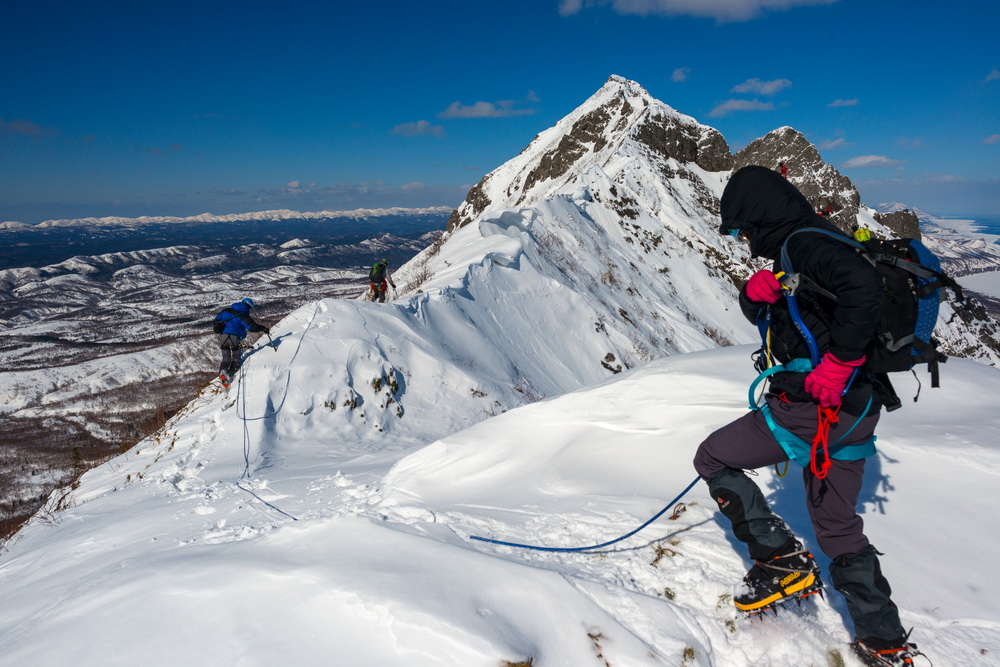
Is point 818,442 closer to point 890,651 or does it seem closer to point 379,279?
point 890,651

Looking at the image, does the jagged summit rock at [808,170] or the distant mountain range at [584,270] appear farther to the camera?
the jagged summit rock at [808,170]

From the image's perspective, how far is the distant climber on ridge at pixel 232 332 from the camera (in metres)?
10.6

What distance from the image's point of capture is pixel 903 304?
92.3 inches

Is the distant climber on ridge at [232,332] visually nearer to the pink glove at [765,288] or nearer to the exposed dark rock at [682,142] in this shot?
the pink glove at [765,288]

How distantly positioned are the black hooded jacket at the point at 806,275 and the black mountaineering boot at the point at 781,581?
884mm

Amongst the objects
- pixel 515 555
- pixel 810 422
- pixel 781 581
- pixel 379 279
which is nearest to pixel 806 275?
pixel 810 422

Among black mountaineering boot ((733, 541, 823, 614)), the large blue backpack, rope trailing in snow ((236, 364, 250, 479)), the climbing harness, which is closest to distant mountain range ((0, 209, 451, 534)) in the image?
rope trailing in snow ((236, 364, 250, 479))

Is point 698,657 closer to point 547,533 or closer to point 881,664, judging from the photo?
point 881,664

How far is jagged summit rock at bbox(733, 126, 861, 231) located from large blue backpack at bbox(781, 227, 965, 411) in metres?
→ 53.9

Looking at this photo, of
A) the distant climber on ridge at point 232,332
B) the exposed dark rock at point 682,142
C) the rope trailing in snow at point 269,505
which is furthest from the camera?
the exposed dark rock at point 682,142

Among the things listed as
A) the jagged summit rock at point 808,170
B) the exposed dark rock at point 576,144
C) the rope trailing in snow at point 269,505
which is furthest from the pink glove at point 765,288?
the jagged summit rock at point 808,170

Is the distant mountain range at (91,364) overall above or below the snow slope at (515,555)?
below

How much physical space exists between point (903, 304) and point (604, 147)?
48.1m

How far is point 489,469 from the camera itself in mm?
5535
